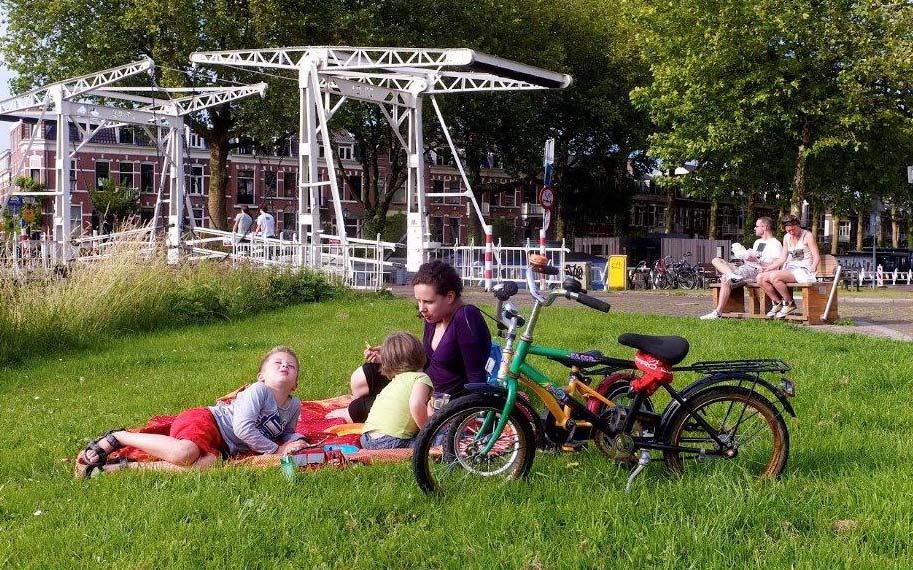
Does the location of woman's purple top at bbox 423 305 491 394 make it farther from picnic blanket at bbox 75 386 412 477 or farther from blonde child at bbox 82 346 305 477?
blonde child at bbox 82 346 305 477

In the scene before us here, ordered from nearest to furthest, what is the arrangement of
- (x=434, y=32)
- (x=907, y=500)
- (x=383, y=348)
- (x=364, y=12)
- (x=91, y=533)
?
1. (x=91, y=533)
2. (x=907, y=500)
3. (x=383, y=348)
4. (x=364, y=12)
5. (x=434, y=32)

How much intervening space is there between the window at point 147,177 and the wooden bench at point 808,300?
5388 cm

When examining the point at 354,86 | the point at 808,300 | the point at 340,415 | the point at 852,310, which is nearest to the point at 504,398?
the point at 340,415

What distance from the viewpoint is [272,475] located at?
14.9ft

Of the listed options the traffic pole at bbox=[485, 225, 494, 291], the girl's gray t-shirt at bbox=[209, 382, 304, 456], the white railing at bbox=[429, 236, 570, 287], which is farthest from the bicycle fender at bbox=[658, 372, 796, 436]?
the white railing at bbox=[429, 236, 570, 287]

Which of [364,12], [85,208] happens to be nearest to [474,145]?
[364,12]

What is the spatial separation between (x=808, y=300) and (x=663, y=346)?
8.54 metres

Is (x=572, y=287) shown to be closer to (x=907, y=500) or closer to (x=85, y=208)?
(x=907, y=500)

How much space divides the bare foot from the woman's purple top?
4.17 ft

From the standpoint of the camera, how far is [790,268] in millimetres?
12125

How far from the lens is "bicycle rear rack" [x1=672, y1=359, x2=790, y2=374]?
4.27 metres

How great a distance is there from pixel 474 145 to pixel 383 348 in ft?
115

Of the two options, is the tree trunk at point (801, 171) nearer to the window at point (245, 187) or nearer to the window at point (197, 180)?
the window at point (245, 187)

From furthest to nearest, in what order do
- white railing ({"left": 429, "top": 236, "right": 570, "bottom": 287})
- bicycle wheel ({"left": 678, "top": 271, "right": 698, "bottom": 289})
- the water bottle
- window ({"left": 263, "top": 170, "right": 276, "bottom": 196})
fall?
window ({"left": 263, "top": 170, "right": 276, "bottom": 196})
bicycle wheel ({"left": 678, "top": 271, "right": 698, "bottom": 289})
white railing ({"left": 429, "top": 236, "right": 570, "bottom": 287})
the water bottle
